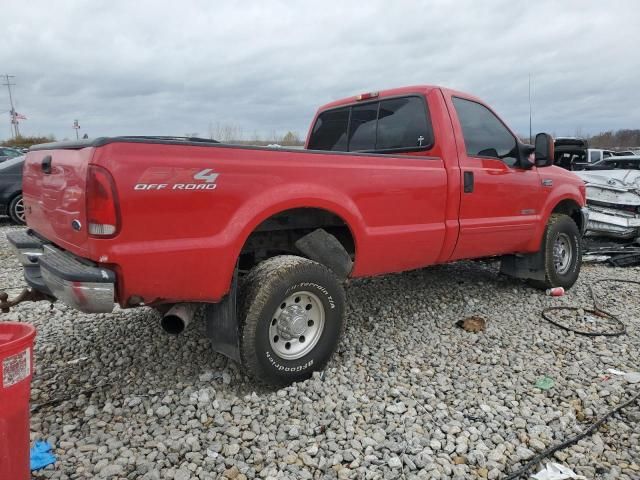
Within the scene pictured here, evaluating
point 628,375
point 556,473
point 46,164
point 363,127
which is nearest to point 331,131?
point 363,127

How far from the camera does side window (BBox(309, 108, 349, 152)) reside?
5.05 m

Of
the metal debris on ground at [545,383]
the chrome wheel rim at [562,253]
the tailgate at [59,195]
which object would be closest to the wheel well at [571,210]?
the chrome wheel rim at [562,253]

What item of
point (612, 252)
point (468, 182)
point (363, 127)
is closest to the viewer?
point (468, 182)

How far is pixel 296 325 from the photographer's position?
3299mm

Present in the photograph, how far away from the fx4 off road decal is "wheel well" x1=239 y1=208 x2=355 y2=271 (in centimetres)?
59

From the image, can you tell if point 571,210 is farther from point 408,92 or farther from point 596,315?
point 408,92

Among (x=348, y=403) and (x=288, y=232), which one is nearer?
(x=348, y=403)

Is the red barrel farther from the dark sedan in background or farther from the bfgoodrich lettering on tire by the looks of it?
the dark sedan in background

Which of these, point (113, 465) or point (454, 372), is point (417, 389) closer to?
point (454, 372)

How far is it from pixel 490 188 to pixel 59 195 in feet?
11.5

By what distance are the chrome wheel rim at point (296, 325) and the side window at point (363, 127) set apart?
1980 mm

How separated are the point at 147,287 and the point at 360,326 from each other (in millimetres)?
2273

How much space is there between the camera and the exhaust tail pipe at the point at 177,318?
9.89ft

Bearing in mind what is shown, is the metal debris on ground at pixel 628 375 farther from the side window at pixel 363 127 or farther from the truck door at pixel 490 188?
the side window at pixel 363 127
